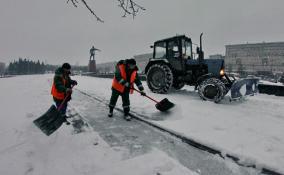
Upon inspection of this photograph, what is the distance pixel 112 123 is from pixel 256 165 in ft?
9.83

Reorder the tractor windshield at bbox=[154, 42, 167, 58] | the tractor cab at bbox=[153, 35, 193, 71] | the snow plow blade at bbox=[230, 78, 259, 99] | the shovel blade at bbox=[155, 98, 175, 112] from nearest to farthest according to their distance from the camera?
the shovel blade at bbox=[155, 98, 175, 112] → the snow plow blade at bbox=[230, 78, 259, 99] → the tractor cab at bbox=[153, 35, 193, 71] → the tractor windshield at bbox=[154, 42, 167, 58]

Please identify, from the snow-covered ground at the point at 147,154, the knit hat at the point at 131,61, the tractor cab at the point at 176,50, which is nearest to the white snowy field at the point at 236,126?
the snow-covered ground at the point at 147,154

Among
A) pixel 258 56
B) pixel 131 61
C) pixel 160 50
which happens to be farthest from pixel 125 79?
pixel 258 56

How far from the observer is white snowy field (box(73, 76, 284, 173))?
9.32 ft

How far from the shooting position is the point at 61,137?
3.63 m

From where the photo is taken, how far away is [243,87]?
6.16m

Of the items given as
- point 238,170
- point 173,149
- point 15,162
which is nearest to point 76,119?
point 15,162

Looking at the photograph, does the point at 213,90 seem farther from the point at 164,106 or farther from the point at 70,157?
the point at 70,157

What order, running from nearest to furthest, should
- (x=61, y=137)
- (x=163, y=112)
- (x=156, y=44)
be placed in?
1. (x=61, y=137)
2. (x=163, y=112)
3. (x=156, y=44)

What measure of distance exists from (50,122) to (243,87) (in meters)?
5.75

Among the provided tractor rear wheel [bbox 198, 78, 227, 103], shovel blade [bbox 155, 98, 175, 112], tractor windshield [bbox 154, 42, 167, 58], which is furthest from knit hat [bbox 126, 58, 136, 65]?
tractor windshield [bbox 154, 42, 167, 58]

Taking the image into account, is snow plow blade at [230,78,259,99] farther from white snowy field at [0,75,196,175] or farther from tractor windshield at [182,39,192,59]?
white snowy field at [0,75,196,175]

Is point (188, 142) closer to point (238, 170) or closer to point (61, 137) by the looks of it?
point (238, 170)

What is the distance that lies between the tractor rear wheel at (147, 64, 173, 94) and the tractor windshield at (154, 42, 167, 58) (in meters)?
0.59
